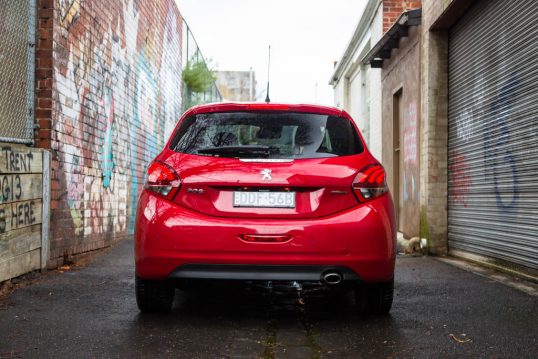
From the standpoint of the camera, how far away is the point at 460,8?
9117 millimetres

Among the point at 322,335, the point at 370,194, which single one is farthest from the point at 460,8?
the point at 322,335

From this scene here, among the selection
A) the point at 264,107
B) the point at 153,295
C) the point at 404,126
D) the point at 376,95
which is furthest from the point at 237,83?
the point at 153,295

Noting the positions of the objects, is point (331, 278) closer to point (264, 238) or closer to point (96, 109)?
point (264, 238)

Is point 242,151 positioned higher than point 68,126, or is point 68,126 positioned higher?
point 68,126

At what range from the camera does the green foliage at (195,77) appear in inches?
777

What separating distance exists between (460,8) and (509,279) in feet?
13.2

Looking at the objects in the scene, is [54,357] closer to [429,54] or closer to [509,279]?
[509,279]

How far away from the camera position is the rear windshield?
14.8 feet

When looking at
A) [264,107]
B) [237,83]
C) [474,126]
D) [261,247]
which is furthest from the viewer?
[237,83]

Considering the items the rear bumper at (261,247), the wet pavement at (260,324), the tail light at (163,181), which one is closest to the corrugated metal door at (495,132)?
the wet pavement at (260,324)

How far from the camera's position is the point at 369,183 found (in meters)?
4.46

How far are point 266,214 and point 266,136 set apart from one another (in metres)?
0.62

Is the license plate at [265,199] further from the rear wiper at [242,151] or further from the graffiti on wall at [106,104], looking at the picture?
the graffiti on wall at [106,104]

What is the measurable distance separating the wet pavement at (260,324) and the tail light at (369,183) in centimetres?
91
